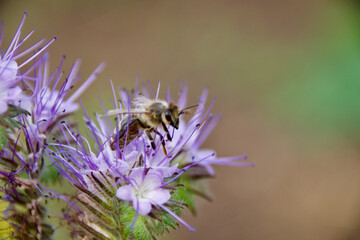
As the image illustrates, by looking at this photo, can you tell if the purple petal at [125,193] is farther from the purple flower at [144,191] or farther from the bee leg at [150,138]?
the bee leg at [150,138]

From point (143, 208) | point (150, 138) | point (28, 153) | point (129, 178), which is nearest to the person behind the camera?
point (143, 208)

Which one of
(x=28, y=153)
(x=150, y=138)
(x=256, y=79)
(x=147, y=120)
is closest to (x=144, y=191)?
(x=150, y=138)

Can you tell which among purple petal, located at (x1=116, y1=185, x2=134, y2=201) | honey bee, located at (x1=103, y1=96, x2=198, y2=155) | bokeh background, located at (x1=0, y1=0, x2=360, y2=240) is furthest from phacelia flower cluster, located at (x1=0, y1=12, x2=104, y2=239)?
bokeh background, located at (x1=0, y1=0, x2=360, y2=240)

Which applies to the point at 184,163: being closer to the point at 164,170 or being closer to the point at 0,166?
the point at 164,170

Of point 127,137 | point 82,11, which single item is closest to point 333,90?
point 82,11

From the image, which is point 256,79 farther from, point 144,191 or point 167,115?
point 144,191

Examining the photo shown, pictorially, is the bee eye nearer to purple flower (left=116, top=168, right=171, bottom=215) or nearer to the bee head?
the bee head

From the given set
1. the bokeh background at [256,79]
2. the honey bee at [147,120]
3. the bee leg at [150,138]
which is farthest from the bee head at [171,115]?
the bokeh background at [256,79]
